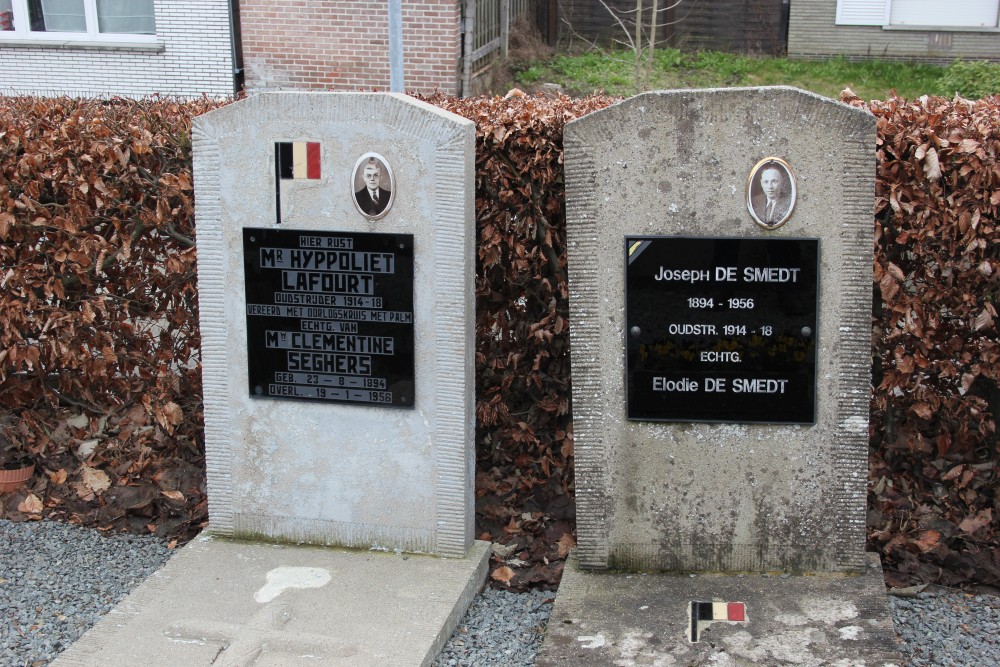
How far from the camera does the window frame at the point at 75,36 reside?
1577 cm

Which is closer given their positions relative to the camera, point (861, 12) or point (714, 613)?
point (714, 613)

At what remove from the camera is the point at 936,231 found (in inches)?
168

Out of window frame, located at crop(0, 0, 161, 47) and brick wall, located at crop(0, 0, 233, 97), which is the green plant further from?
window frame, located at crop(0, 0, 161, 47)

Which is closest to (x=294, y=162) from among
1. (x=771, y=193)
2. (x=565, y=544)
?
(x=771, y=193)

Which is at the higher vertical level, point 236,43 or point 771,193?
point 236,43

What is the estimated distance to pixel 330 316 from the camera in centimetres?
434

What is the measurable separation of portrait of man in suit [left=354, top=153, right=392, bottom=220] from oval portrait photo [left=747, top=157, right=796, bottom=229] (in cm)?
145

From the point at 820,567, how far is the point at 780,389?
0.76m

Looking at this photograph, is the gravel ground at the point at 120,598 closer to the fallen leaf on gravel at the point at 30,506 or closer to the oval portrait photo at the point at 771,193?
the fallen leaf on gravel at the point at 30,506

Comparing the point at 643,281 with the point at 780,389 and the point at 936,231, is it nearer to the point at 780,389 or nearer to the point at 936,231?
the point at 780,389

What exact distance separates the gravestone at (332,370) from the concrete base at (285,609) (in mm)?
10

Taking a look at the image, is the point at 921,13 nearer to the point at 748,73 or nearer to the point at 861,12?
the point at 861,12

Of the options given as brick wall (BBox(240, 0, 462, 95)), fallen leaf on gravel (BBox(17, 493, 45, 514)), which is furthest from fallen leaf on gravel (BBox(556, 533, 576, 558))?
brick wall (BBox(240, 0, 462, 95))

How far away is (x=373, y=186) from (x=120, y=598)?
6.94 ft
